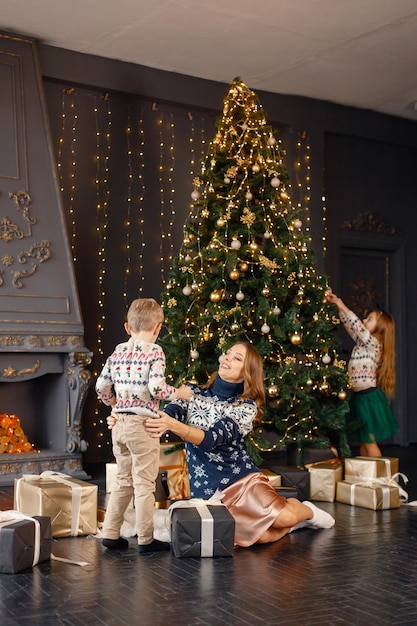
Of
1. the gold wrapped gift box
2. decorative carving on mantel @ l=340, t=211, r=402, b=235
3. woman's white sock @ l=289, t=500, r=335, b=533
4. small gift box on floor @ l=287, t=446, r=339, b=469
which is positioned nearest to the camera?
woman's white sock @ l=289, t=500, r=335, b=533

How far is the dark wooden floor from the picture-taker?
144 inches

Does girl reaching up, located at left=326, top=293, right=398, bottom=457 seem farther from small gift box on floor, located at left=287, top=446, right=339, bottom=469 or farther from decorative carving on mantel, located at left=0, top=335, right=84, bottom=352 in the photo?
decorative carving on mantel, located at left=0, top=335, right=84, bottom=352

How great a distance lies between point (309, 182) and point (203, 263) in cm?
348

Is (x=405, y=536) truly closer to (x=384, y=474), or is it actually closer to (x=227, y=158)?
(x=384, y=474)

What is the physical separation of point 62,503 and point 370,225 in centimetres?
653

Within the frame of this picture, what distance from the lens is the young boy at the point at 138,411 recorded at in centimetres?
475

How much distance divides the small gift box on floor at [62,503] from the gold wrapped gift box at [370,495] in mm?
2060

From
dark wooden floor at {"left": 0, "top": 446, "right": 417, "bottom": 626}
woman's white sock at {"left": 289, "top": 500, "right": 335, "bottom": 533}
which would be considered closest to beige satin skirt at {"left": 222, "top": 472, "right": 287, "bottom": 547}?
dark wooden floor at {"left": 0, "top": 446, "right": 417, "bottom": 626}

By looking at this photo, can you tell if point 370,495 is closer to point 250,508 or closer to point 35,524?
point 250,508

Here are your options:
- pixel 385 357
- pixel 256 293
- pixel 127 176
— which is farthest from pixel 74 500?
pixel 127 176

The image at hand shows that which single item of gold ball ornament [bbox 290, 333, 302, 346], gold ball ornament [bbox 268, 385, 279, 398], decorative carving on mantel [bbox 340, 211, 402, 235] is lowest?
gold ball ornament [bbox 268, 385, 279, 398]

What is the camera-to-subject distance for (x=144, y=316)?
4.85 metres

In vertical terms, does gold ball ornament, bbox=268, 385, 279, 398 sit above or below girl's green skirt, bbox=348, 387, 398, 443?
above

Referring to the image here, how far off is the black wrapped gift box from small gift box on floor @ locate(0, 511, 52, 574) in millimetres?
674
